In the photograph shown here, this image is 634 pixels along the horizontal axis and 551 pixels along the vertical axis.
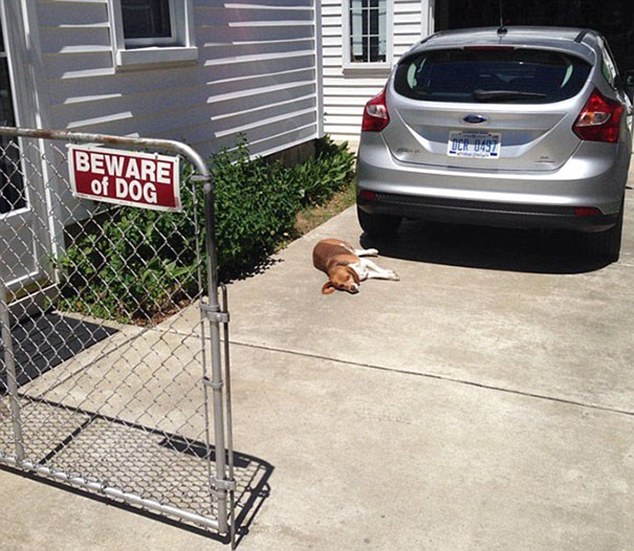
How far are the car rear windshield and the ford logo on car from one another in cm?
13

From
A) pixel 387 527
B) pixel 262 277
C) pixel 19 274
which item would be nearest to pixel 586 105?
pixel 262 277

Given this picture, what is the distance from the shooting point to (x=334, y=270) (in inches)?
217

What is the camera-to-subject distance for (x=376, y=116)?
5.88 meters

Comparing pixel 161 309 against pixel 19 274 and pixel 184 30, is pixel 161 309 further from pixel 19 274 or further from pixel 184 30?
pixel 184 30

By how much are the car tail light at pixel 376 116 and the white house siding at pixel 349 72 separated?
5563 mm

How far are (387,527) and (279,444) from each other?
0.74m

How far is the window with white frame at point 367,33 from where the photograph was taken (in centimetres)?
1123

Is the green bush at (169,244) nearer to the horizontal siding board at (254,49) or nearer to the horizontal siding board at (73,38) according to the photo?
the horizontal siding board at (254,49)

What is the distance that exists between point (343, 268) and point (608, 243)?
85.8 inches

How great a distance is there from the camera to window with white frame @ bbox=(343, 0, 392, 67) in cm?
1123

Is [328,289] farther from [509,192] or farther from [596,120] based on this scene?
[596,120]

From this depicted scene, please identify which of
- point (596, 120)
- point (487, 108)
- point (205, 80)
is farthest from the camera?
point (205, 80)

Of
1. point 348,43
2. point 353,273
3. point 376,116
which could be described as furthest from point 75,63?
point 348,43

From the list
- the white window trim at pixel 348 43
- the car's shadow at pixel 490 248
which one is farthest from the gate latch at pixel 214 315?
the white window trim at pixel 348 43
